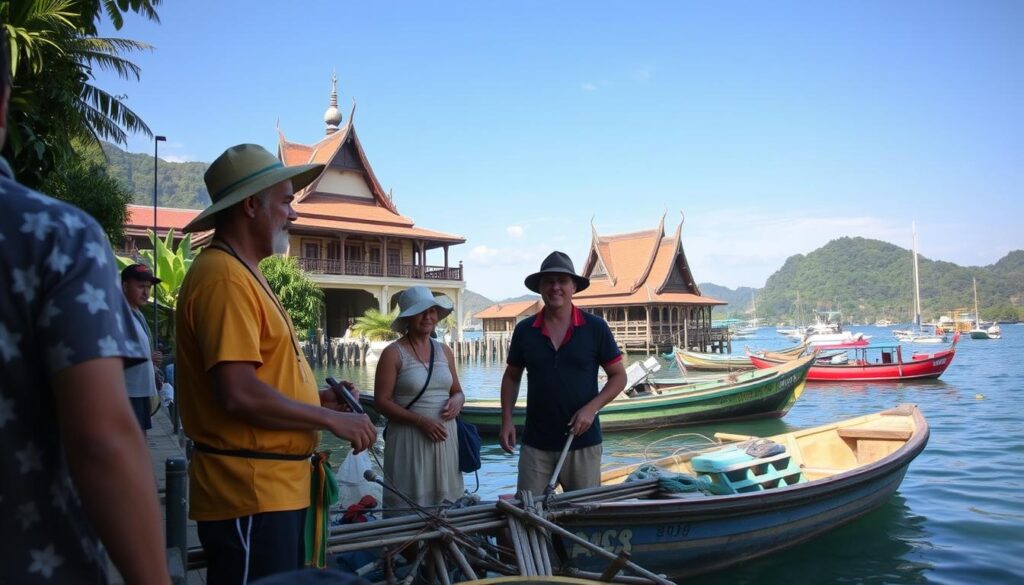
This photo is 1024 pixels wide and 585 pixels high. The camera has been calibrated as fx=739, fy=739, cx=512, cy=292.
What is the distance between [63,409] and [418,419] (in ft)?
9.33

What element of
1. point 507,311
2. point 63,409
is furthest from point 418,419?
point 507,311

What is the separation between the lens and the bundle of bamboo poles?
3.22 m

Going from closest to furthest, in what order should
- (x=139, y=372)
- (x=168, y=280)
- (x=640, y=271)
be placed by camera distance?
(x=139, y=372) → (x=168, y=280) → (x=640, y=271)

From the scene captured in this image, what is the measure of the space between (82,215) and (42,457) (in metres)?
0.32

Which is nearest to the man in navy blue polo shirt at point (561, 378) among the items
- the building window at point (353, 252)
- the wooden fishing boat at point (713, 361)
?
the wooden fishing boat at point (713, 361)

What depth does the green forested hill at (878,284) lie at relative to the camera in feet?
414

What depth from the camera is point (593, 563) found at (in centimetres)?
442

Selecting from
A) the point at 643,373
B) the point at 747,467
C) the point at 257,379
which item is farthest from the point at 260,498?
the point at 643,373

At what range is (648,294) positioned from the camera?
33969mm

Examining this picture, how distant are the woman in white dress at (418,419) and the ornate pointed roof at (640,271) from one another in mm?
30325

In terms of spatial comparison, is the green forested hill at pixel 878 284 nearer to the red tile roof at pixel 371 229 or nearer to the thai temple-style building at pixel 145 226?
the red tile roof at pixel 371 229

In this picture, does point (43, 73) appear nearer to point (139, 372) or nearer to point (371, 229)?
point (139, 372)

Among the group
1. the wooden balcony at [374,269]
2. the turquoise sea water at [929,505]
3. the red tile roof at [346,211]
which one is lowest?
the turquoise sea water at [929,505]

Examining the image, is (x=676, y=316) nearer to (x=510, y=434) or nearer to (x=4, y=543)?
(x=510, y=434)
